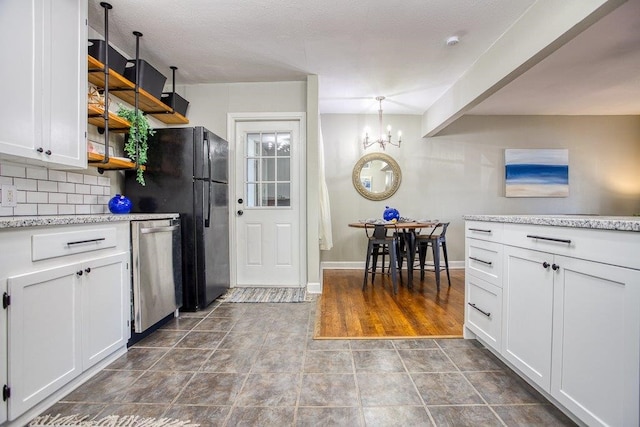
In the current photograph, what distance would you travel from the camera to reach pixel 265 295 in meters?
3.15

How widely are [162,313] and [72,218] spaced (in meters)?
1.05

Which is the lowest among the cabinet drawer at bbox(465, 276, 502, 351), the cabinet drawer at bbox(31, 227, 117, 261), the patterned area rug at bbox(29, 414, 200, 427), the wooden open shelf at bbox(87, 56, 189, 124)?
the patterned area rug at bbox(29, 414, 200, 427)

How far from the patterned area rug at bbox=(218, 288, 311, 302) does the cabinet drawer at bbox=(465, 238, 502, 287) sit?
1.65 m

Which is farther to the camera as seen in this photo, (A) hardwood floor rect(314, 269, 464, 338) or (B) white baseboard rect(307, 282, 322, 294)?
(B) white baseboard rect(307, 282, 322, 294)

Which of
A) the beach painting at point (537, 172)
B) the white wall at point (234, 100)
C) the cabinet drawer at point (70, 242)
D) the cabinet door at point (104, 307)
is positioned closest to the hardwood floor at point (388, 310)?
the cabinet door at point (104, 307)

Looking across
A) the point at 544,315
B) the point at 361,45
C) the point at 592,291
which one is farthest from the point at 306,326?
the point at 361,45

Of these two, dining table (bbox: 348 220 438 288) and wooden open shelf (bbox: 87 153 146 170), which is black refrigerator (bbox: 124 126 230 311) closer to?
wooden open shelf (bbox: 87 153 146 170)

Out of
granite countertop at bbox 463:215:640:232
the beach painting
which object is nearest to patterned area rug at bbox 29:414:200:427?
granite countertop at bbox 463:215:640:232

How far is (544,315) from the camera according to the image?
4.41 ft

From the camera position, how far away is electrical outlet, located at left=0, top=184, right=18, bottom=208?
165 cm

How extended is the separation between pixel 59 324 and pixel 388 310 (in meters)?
2.32

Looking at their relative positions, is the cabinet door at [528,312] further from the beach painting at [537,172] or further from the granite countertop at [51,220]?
the beach painting at [537,172]

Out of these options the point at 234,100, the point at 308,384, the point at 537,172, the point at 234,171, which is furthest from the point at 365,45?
the point at 537,172

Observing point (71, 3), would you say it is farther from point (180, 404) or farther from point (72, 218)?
point (180, 404)
